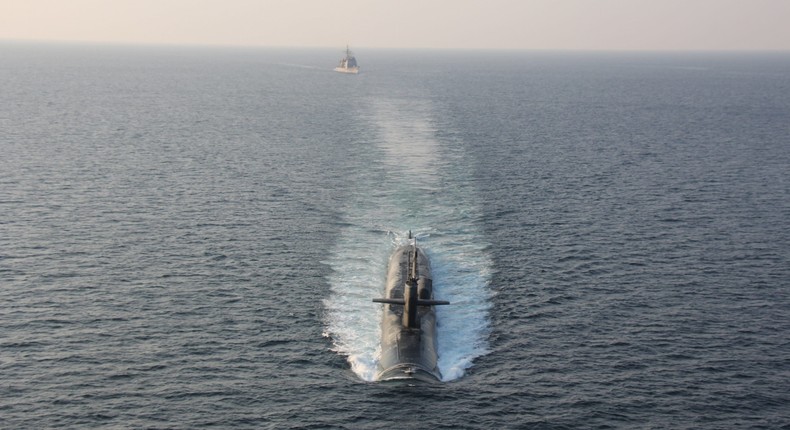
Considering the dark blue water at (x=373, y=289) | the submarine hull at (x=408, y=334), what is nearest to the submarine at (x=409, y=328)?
the submarine hull at (x=408, y=334)

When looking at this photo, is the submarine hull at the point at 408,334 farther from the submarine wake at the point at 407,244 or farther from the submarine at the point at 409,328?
the submarine wake at the point at 407,244

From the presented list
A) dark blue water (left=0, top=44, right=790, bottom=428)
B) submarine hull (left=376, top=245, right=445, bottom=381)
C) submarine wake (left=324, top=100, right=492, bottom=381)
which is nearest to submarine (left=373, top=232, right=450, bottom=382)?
submarine hull (left=376, top=245, right=445, bottom=381)

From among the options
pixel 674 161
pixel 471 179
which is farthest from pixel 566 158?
pixel 471 179

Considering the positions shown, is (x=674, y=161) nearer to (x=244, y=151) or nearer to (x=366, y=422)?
(x=244, y=151)

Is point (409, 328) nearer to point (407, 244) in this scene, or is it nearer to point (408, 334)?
point (408, 334)

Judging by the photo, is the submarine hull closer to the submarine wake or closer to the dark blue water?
the submarine wake

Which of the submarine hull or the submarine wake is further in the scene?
the submarine wake

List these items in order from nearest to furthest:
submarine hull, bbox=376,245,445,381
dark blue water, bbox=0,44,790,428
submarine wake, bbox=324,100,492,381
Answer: dark blue water, bbox=0,44,790,428 → submarine hull, bbox=376,245,445,381 → submarine wake, bbox=324,100,492,381
